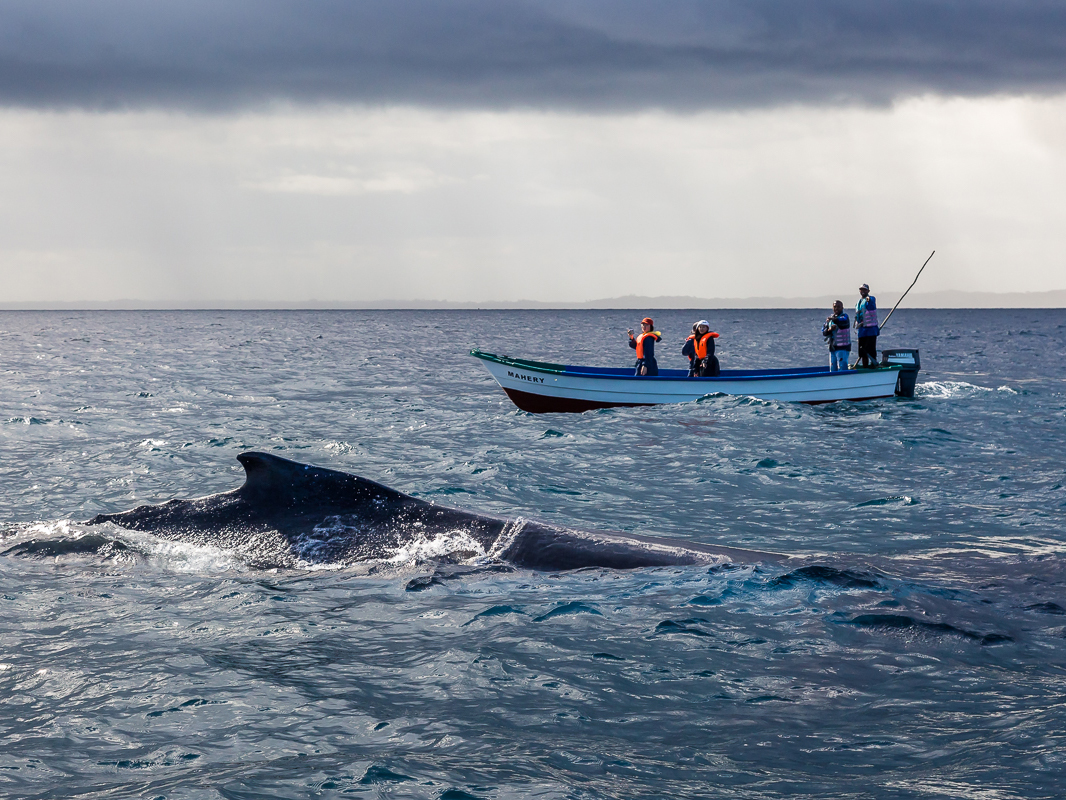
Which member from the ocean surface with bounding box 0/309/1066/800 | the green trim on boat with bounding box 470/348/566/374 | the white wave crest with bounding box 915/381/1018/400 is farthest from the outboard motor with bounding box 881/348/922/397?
the ocean surface with bounding box 0/309/1066/800

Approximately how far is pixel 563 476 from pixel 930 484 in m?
6.18

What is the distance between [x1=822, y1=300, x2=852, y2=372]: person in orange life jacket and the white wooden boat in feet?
4.37

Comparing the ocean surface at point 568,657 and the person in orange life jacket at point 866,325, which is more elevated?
the person in orange life jacket at point 866,325

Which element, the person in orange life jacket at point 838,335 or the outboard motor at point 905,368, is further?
the outboard motor at point 905,368

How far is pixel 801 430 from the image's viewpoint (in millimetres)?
23438

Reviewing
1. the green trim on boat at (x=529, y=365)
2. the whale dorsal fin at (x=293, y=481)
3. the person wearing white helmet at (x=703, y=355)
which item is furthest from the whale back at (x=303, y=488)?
the person wearing white helmet at (x=703, y=355)

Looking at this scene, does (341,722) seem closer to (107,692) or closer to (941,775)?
(107,692)

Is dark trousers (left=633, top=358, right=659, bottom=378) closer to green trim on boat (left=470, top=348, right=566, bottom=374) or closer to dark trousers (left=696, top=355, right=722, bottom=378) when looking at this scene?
dark trousers (left=696, top=355, right=722, bottom=378)

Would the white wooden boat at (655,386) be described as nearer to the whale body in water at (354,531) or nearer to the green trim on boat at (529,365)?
the green trim on boat at (529,365)

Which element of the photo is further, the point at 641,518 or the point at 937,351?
the point at 937,351

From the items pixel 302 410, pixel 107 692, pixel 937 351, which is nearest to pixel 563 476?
pixel 107 692

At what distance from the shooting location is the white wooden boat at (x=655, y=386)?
89.0 feet

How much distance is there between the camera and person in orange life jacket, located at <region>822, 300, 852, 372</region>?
97.5 feet

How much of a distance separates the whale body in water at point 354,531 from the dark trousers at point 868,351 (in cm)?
2323
